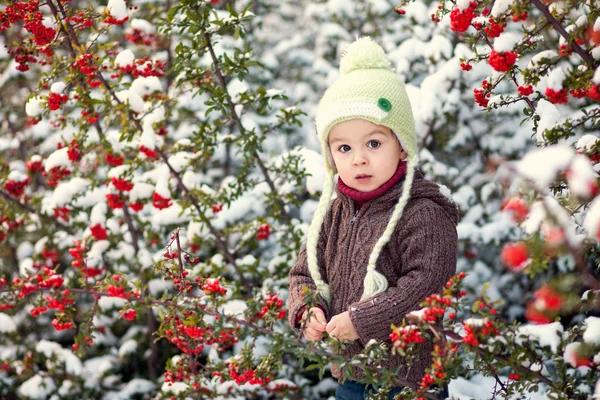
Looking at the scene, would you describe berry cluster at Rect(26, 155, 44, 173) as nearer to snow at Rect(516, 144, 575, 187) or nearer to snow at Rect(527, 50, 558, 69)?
snow at Rect(527, 50, 558, 69)

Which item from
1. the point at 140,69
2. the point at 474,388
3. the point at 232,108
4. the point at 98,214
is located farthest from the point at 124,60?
the point at 474,388

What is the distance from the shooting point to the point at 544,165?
1119 mm

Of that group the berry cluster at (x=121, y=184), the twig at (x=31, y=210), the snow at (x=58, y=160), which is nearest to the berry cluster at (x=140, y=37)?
the snow at (x=58, y=160)

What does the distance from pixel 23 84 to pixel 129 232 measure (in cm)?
189

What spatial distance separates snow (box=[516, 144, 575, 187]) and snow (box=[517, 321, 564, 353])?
0.68m

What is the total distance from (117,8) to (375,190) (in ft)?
5.12

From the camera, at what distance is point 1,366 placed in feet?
12.1

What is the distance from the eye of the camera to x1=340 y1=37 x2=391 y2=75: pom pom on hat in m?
2.25

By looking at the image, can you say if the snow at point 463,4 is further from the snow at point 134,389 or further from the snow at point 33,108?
the snow at point 134,389

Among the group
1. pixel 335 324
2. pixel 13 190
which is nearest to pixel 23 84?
pixel 13 190

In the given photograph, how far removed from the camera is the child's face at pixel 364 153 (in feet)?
6.93

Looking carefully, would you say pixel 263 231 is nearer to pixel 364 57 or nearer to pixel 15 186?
pixel 364 57

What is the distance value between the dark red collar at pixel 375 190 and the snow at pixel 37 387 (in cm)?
268

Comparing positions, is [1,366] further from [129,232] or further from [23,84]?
[23,84]
